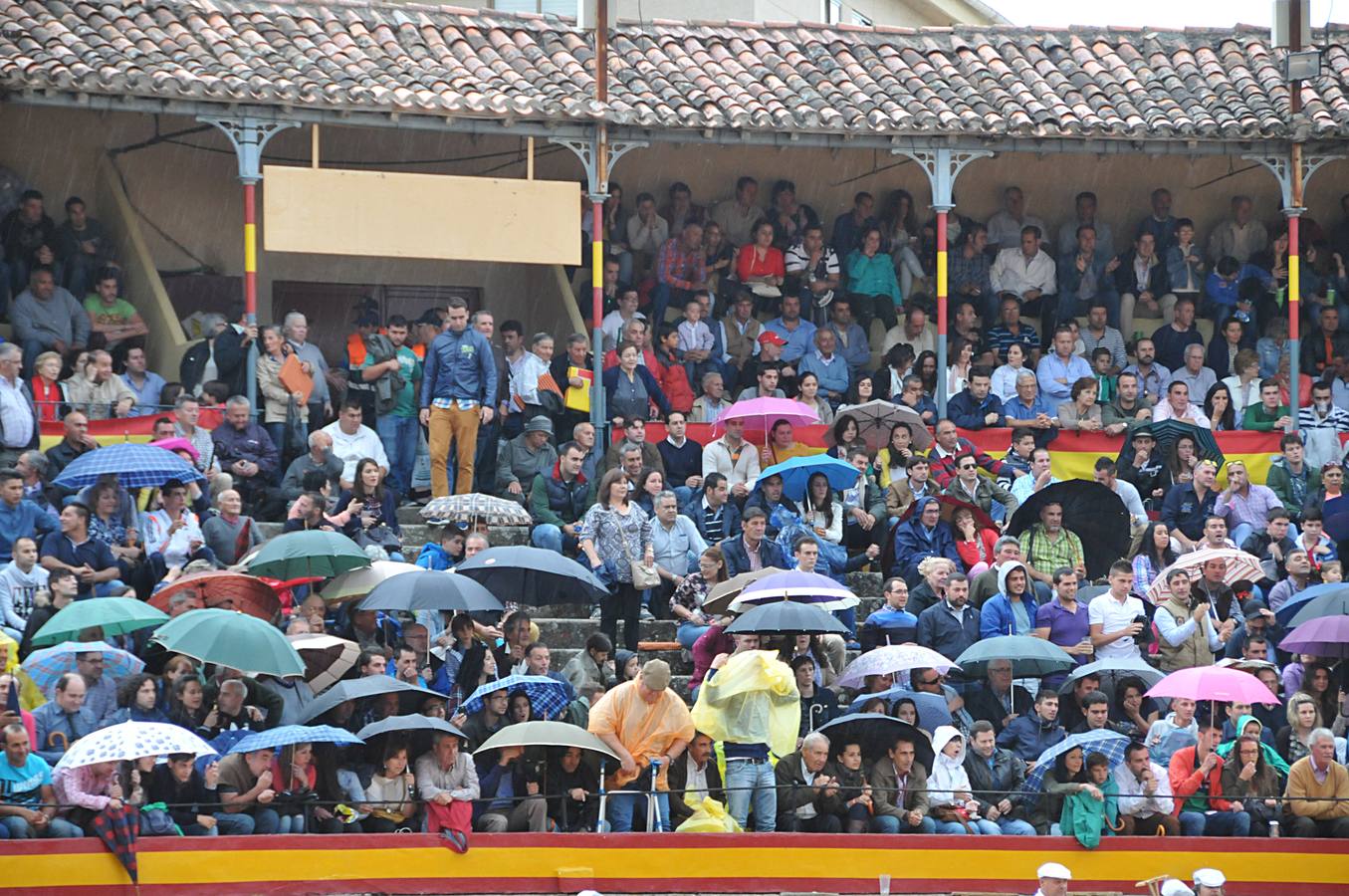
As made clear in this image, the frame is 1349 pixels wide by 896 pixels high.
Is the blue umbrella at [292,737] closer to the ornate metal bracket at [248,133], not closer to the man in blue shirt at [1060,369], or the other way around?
the ornate metal bracket at [248,133]

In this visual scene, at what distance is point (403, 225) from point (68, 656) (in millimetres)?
8201

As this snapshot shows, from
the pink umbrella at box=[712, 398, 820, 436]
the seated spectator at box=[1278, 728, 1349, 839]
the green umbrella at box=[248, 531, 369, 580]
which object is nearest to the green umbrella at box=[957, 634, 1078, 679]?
the seated spectator at box=[1278, 728, 1349, 839]

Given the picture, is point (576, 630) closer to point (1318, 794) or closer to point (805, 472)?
point (805, 472)

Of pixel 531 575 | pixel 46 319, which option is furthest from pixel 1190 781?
pixel 46 319

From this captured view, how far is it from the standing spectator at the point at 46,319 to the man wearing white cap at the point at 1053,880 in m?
10.9

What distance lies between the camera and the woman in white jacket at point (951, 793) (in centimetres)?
1688

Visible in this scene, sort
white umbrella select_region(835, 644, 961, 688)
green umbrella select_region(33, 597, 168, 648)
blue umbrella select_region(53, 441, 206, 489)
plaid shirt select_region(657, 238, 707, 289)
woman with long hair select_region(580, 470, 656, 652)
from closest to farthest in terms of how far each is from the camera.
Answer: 1. green umbrella select_region(33, 597, 168, 648)
2. white umbrella select_region(835, 644, 961, 688)
3. blue umbrella select_region(53, 441, 206, 489)
4. woman with long hair select_region(580, 470, 656, 652)
5. plaid shirt select_region(657, 238, 707, 289)

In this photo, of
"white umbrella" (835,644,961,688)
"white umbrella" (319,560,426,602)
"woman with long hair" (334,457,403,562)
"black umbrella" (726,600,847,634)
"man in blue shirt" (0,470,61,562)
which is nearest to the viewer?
"black umbrella" (726,600,847,634)

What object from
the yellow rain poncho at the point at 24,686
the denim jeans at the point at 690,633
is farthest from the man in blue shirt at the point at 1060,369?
the yellow rain poncho at the point at 24,686

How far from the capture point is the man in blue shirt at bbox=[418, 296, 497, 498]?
21859mm

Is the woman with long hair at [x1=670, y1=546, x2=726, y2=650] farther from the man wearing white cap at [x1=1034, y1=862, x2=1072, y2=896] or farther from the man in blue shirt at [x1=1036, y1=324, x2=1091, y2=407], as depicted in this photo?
the man in blue shirt at [x1=1036, y1=324, x2=1091, y2=407]

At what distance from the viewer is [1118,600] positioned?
62.8 feet

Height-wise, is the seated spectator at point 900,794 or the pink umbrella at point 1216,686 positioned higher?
the pink umbrella at point 1216,686

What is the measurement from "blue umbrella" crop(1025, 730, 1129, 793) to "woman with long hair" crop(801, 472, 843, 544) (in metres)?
3.89
